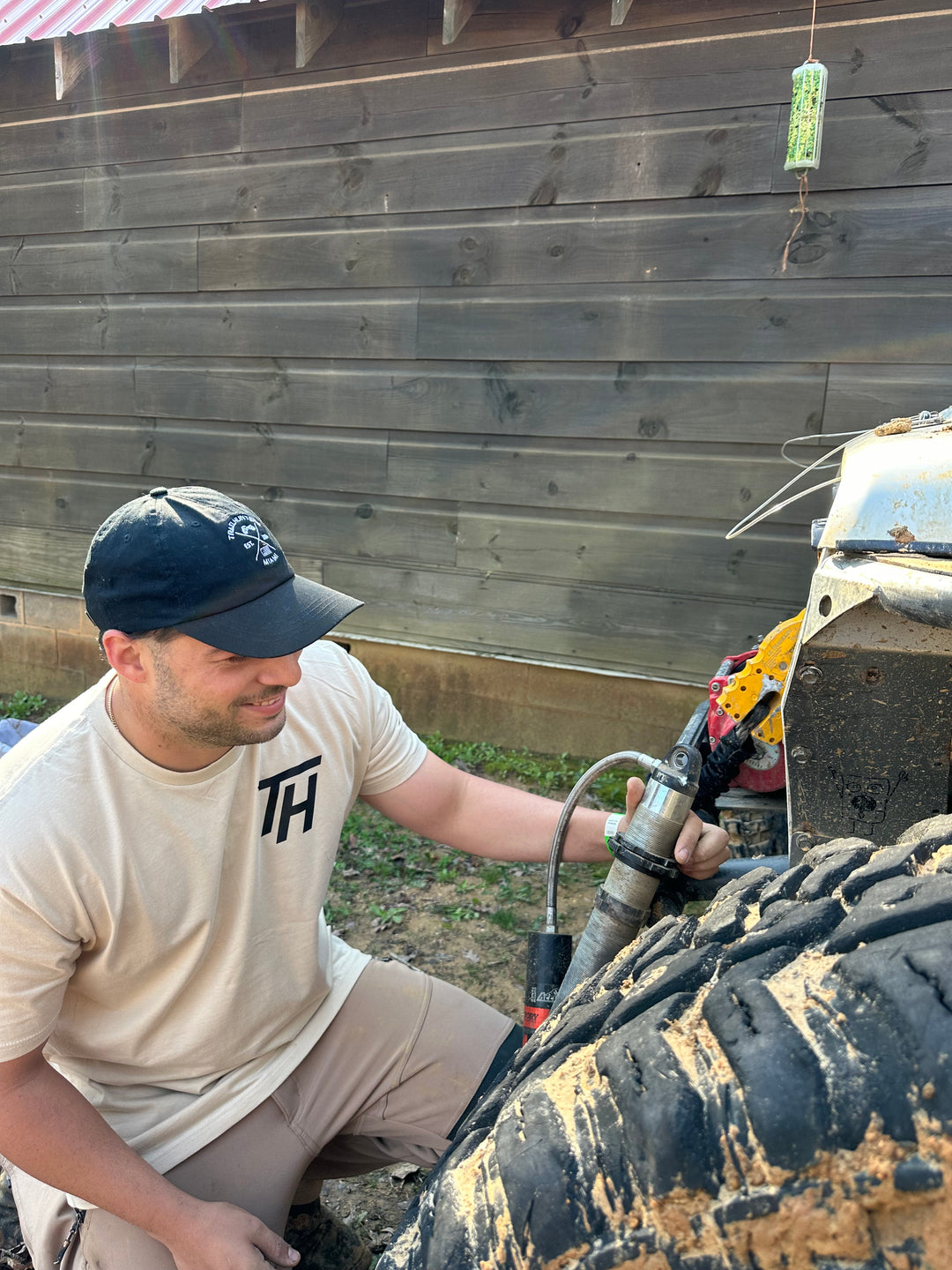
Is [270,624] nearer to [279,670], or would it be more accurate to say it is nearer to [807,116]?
[279,670]

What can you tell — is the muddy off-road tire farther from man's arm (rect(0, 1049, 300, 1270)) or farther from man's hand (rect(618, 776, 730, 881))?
man's arm (rect(0, 1049, 300, 1270))

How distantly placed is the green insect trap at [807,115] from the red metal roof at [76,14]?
7.92ft

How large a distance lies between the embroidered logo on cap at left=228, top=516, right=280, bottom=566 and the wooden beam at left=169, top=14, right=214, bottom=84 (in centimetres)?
395

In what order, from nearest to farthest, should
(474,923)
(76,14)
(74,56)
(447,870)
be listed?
1. (474,923)
2. (447,870)
3. (76,14)
4. (74,56)

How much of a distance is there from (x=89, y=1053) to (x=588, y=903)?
2187 mm

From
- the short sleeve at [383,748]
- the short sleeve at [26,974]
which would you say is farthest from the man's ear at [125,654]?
the short sleeve at [383,748]

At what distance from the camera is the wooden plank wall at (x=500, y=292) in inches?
147

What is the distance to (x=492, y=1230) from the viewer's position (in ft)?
3.22

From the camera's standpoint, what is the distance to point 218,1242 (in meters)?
1.50

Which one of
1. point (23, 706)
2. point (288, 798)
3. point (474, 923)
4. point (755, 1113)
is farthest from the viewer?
point (23, 706)

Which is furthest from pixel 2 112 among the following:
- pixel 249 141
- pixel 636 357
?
pixel 636 357

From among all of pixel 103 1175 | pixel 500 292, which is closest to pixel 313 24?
pixel 500 292

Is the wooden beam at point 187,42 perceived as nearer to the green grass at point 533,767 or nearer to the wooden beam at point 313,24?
the wooden beam at point 313,24

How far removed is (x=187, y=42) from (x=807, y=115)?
3.11 meters
